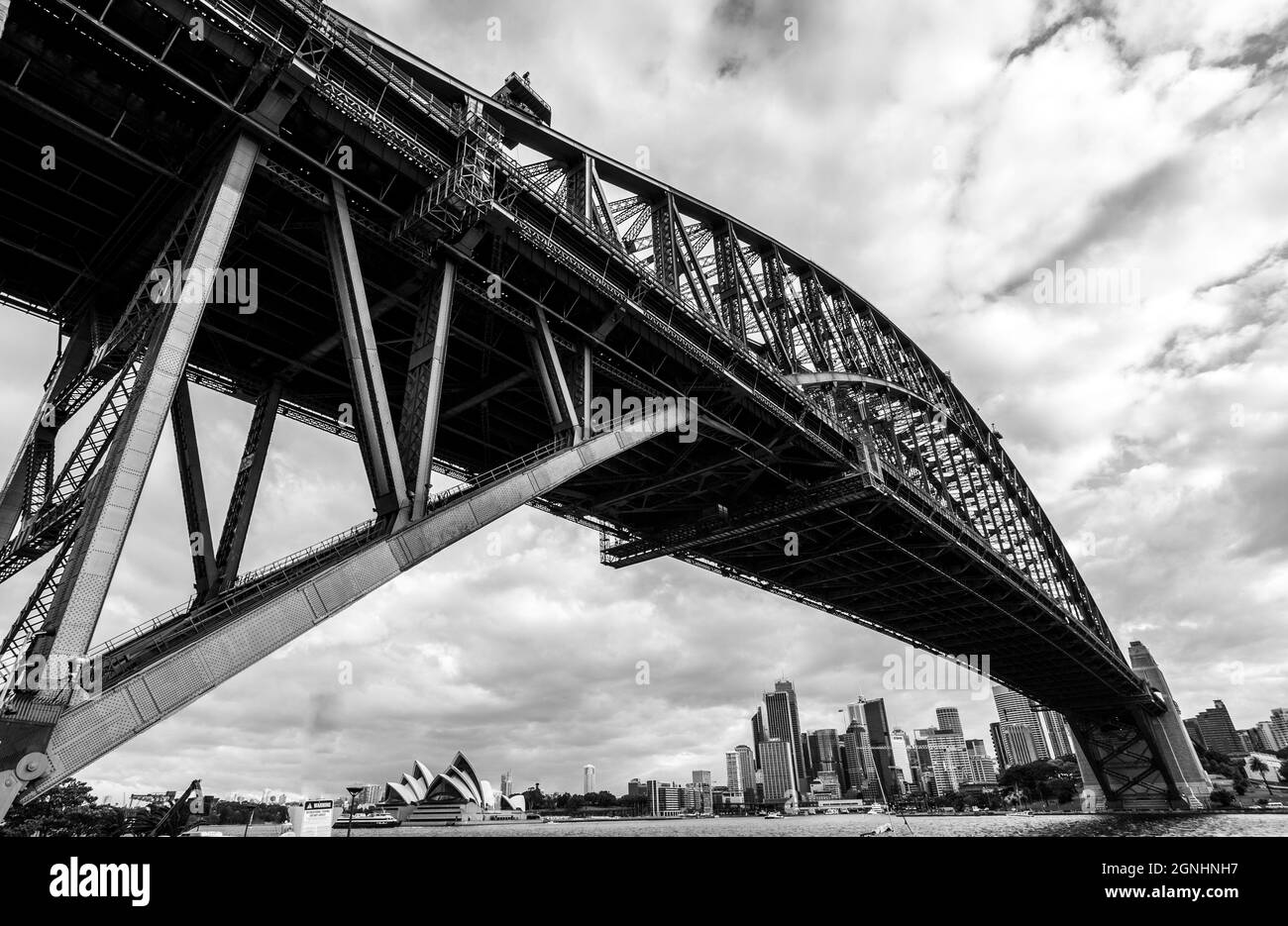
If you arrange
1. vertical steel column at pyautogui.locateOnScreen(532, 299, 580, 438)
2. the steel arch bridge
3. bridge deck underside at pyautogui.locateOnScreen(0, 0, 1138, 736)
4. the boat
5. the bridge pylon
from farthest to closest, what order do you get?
the boat, the bridge pylon, vertical steel column at pyautogui.locateOnScreen(532, 299, 580, 438), bridge deck underside at pyautogui.locateOnScreen(0, 0, 1138, 736), the steel arch bridge

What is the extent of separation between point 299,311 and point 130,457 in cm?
1089

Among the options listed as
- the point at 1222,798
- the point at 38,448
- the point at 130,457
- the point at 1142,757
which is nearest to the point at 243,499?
the point at 38,448

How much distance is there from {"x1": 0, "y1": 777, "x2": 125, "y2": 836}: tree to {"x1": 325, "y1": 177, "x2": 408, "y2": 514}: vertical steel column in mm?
37236

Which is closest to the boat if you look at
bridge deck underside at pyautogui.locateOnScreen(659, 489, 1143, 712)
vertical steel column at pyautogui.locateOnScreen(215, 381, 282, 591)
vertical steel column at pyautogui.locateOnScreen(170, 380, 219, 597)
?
bridge deck underside at pyautogui.locateOnScreen(659, 489, 1143, 712)

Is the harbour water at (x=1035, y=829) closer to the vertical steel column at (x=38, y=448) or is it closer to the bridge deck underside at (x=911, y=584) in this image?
the vertical steel column at (x=38, y=448)

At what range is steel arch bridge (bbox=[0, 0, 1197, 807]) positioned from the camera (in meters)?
10.2

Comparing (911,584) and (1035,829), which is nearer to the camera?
(911,584)

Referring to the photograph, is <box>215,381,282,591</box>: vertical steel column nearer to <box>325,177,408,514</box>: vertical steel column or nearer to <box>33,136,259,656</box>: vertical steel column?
<box>325,177,408,514</box>: vertical steel column

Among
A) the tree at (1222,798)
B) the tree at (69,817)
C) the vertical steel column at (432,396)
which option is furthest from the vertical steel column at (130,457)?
the tree at (1222,798)

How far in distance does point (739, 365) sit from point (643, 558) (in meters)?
13.9

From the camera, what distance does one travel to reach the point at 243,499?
53.7ft

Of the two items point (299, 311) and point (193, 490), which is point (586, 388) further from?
point (193, 490)

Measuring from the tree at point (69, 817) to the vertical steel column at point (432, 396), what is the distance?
123 ft

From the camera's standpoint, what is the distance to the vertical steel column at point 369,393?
13.3 m
